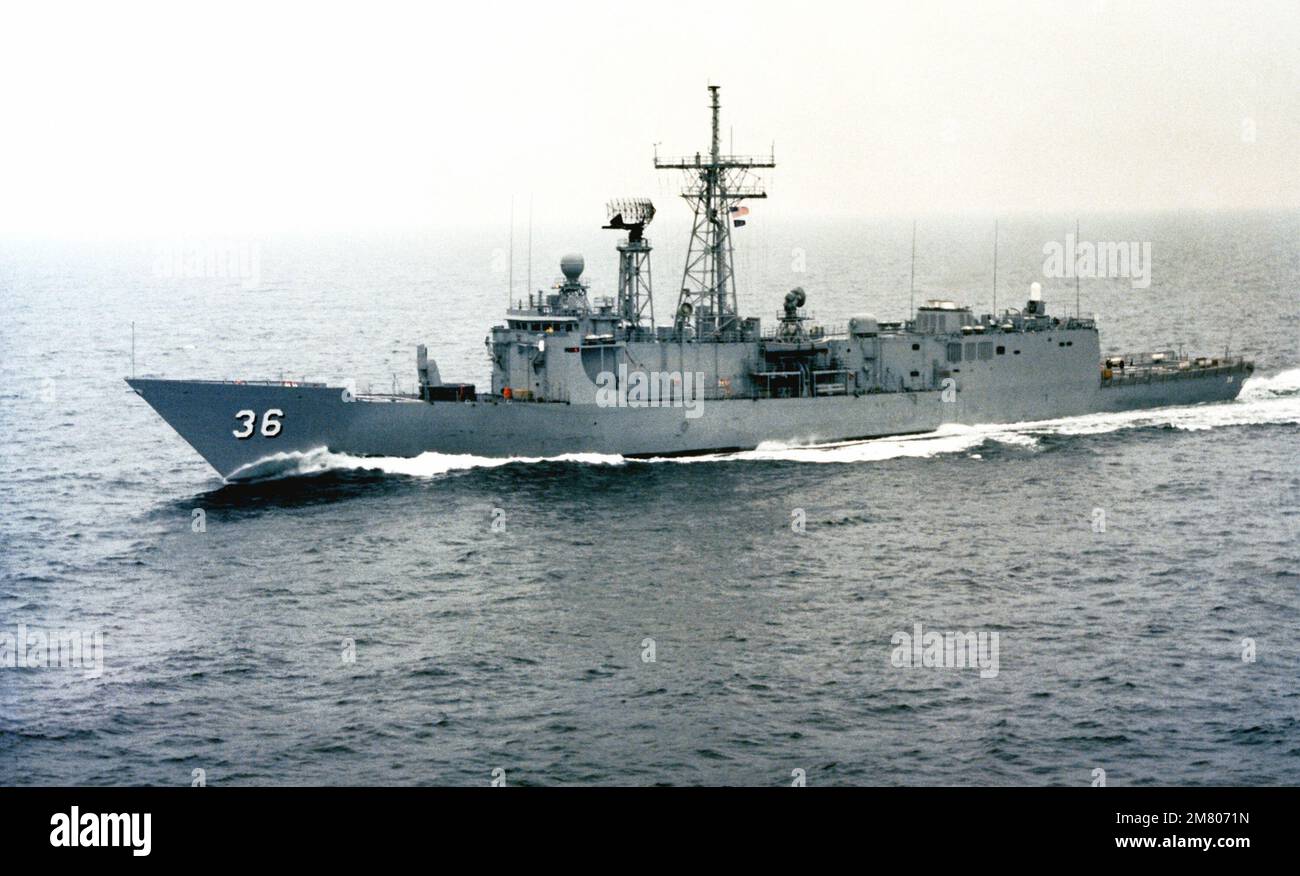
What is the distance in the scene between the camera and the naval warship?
47406mm

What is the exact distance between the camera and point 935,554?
127ft

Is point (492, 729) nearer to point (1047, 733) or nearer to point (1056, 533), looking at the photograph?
Answer: point (1047, 733)

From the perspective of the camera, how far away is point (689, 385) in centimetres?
5191

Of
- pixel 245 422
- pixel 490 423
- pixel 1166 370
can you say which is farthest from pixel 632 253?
pixel 1166 370

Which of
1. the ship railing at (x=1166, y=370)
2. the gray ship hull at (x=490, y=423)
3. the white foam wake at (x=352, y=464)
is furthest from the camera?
the ship railing at (x=1166, y=370)

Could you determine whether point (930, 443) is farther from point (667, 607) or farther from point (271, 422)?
→ point (271, 422)

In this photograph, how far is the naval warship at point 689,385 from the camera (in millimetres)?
47406

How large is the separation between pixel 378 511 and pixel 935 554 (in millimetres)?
16782

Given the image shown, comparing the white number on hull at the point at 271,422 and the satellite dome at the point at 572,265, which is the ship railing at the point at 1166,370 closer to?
the satellite dome at the point at 572,265

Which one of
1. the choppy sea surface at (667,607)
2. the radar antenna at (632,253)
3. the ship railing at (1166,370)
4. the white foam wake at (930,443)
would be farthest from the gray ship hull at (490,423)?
the ship railing at (1166,370)

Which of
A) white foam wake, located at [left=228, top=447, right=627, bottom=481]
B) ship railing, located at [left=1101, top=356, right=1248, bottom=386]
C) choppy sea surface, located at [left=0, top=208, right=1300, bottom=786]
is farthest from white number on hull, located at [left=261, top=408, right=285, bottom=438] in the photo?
ship railing, located at [left=1101, top=356, right=1248, bottom=386]

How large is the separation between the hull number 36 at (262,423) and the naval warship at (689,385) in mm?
52

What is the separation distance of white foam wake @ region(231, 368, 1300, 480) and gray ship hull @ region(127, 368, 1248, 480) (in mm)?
313

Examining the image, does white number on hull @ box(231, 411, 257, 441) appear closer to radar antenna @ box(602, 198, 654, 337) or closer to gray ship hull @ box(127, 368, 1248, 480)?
gray ship hull @ box(127, 368, 1248, 480)
